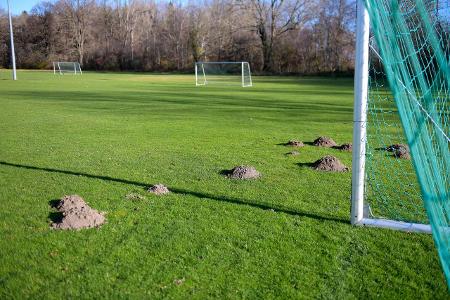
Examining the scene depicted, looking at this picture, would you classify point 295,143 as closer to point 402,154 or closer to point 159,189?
point 402,154

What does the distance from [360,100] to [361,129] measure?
0.32 metres

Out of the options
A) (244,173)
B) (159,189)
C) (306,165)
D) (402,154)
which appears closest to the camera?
(159,189)

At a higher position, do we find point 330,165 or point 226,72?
point 226,72

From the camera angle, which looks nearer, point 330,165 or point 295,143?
point 330,165

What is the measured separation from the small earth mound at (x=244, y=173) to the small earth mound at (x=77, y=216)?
103 inches

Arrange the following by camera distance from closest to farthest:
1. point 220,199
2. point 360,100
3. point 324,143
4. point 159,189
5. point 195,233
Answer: point 360,100
point 195,233
point 220,199
point 159,189
point 324,143

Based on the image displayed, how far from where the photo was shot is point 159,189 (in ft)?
22.0

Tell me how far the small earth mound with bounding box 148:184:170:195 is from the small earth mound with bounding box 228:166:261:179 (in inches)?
50.5

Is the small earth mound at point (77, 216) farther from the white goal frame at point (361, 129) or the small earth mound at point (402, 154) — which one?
the small earth mound at point (402, 154)

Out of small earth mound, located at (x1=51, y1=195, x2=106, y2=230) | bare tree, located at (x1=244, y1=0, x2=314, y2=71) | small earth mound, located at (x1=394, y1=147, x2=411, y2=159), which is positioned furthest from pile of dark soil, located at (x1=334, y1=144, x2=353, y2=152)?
bare tree, located at (x1=244, y1=0, x2=314, y2=71)

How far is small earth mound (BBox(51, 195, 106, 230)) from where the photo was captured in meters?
5.25

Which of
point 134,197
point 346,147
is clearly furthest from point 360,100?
point 346,147

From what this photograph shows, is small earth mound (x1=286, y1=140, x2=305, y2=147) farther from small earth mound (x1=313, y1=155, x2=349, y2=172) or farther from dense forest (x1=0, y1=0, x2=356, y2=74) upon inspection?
dense forest (x1=0, y1=0, x2=356, y2=74)

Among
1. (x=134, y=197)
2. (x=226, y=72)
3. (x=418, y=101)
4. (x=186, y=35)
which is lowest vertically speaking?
(x=134, y=197)
